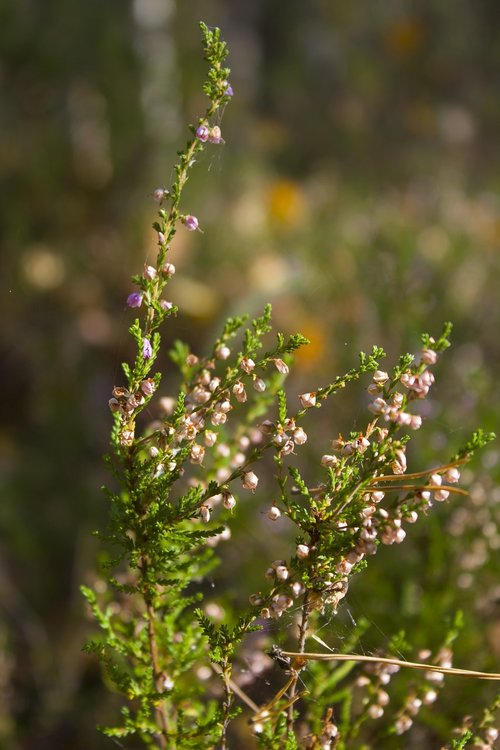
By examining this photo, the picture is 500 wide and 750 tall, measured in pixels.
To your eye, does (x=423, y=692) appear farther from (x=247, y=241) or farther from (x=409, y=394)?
(x=247, y=241)

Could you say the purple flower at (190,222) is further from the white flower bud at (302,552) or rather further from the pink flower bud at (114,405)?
the white flower bud at (302,552)

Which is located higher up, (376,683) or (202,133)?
(202,133)

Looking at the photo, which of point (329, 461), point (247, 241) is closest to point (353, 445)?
point (329, 461)

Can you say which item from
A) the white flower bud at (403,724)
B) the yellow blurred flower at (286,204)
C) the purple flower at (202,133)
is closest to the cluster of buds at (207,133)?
the purple flower at (202,133)

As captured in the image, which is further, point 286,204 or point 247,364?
point 286,204

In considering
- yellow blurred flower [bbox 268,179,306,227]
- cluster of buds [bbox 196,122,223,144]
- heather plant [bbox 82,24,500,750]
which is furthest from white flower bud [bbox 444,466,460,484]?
yellow blurred flower [bbox 268,179,306,227]

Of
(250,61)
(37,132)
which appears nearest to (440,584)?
(37,132)

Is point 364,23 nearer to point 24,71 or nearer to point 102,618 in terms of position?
point 24,71
